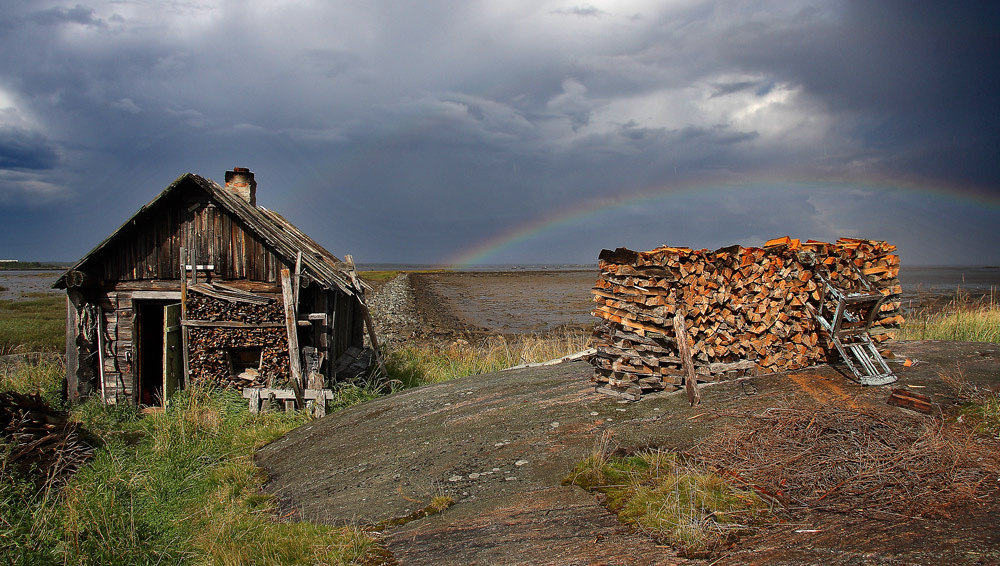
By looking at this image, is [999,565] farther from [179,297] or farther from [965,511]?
[179,297]

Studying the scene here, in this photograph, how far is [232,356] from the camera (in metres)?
11.3

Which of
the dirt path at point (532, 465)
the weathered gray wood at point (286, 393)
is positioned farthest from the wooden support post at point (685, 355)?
the weathered gray wood at point (286, 393)

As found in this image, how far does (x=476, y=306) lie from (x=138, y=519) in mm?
34910

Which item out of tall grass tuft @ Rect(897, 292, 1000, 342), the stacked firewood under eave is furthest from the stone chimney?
tall grass tuft @ Rect(897, 292, 1000, 342)

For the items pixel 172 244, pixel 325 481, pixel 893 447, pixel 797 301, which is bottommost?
pixel 325 481

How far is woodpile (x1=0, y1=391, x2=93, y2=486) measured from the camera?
7.10 m

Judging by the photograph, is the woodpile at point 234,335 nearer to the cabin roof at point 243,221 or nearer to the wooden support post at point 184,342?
the wooden support post at point 184,342

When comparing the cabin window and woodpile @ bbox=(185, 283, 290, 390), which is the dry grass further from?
the cabin window

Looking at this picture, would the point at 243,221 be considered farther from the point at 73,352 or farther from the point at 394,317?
the point at 394,317

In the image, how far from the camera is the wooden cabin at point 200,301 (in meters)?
11.0

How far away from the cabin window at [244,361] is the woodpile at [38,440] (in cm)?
299

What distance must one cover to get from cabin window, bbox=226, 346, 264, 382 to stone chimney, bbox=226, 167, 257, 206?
4155 mm

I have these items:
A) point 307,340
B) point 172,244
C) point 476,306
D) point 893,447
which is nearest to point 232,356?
point 307,340

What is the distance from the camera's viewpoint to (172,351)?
10.9m
